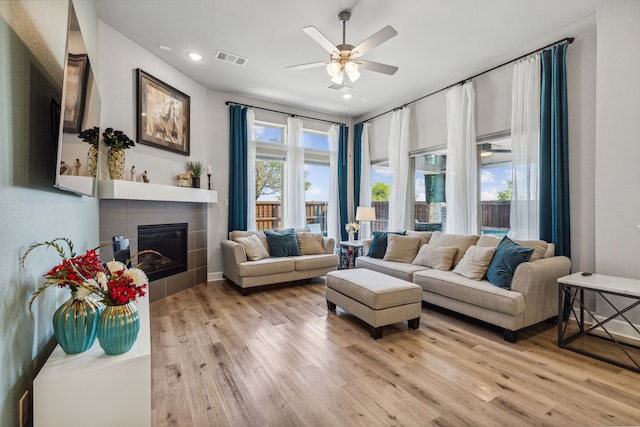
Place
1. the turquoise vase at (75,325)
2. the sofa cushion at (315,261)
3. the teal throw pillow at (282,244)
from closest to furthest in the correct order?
the turquoise vase at (75,325), the sofa cushion at (315,261), the teal throw pillow at (282,244)

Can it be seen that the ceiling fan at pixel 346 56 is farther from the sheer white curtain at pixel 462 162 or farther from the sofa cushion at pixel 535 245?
the sofa cushion at pixel 535 245

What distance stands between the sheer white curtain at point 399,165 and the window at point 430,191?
222 mm

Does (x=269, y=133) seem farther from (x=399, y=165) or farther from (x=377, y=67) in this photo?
(x=377, y=67)

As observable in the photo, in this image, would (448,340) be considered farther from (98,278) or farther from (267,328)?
(98,278)

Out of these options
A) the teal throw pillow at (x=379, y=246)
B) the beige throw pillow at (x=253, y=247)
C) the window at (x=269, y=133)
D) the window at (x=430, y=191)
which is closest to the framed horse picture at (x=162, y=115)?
the window at (x=269, y=133)

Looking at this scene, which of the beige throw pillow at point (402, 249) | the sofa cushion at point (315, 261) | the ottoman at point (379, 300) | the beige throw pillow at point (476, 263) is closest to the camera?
the ottoman at point (379, 300)

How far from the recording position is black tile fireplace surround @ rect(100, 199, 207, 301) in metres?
3.25

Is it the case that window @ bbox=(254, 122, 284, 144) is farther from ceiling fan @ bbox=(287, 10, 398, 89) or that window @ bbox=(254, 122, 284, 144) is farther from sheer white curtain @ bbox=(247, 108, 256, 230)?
ceiling fan @ bbox=(287, 10, 398, 89)

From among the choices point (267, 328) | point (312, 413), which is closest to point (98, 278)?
point (312, 413)

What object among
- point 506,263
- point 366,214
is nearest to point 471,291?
point 506,263

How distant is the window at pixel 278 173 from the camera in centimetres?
538

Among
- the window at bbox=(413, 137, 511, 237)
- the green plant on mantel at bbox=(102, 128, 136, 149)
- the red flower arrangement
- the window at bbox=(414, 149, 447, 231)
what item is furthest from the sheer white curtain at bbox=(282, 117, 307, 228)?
the red flower arrangement

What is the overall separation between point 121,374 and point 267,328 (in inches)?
68.1

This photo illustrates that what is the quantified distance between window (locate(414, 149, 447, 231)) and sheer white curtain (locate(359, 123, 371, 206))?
105 cm
